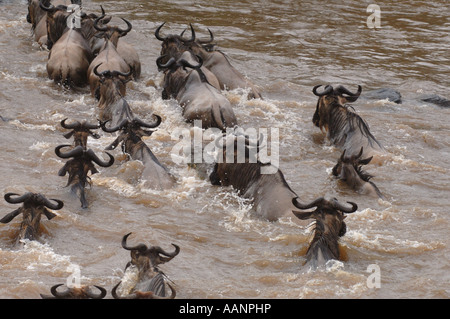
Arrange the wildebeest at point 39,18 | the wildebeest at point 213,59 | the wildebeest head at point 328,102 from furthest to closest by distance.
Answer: the wildebeest at point 39,18 < the wildebeest at point 213,59 < the wildebeest head at point 328,102

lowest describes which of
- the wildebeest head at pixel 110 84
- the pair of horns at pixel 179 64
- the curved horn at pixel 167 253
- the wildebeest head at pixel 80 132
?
the curved horn at pixel 167 253

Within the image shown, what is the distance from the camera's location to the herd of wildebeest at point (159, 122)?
341 inches

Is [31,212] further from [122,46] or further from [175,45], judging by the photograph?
[122,46]

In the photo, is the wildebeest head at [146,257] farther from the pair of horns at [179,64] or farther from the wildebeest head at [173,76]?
the wildebeest head at [173,76]

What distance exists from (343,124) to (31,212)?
6.01 meters

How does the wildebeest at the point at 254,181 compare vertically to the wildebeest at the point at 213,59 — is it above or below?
below

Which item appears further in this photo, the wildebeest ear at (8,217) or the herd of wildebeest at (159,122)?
the wildebeest ear at (8,217)

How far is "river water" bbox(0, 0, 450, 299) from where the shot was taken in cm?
842

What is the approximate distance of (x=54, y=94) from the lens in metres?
14.7

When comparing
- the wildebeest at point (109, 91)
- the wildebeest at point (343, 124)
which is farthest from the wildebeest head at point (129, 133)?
the wildebeest at point (343, 124)

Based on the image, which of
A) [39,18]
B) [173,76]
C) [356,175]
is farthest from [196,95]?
[39,18]

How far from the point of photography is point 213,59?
1580 centimetres

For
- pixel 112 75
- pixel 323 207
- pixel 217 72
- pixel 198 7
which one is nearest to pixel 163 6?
pixel 198 7

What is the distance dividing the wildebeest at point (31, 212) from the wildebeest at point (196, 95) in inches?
181
